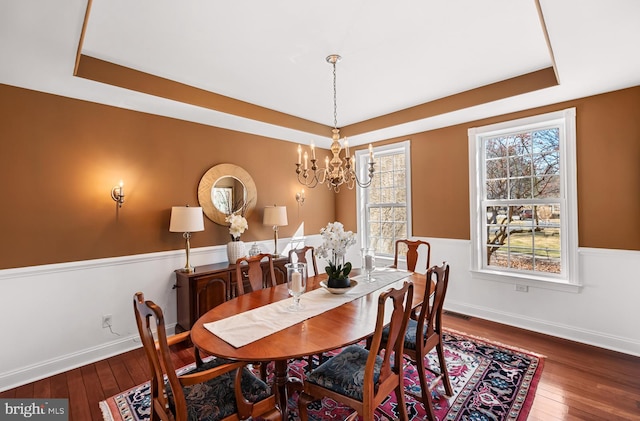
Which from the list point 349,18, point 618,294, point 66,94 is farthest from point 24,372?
point 618,294

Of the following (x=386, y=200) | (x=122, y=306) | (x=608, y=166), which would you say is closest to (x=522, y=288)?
(x=608, y=166)

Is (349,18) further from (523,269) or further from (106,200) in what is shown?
(523,269)

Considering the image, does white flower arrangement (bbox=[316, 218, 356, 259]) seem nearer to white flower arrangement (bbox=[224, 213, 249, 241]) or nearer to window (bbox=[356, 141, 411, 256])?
white flower arrangement (bbox=[224, 213, 249, 241])

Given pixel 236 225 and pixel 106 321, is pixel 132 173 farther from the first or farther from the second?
pixel 106 321

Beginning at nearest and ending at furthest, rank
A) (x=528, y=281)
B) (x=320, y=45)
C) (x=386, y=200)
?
1. (x=320, y=45)
2. (x=528, y=281)
3. (x=386, y=200)

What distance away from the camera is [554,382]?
2.40 m

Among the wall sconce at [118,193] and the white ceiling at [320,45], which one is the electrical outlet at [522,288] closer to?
the white ceiling at [320,45]

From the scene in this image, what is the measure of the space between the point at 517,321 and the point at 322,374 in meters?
2.90

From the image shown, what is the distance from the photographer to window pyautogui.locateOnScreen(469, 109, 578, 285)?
321cm

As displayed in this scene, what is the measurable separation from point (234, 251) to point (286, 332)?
6.75ft

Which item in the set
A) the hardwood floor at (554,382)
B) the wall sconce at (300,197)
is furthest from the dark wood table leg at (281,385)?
the wall sconce at (300,197)

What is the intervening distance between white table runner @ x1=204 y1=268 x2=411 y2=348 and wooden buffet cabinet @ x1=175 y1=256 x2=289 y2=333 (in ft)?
4.25

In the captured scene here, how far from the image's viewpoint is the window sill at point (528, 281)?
3160 mm

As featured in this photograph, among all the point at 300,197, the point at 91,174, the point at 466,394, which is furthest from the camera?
the point at 300,197
